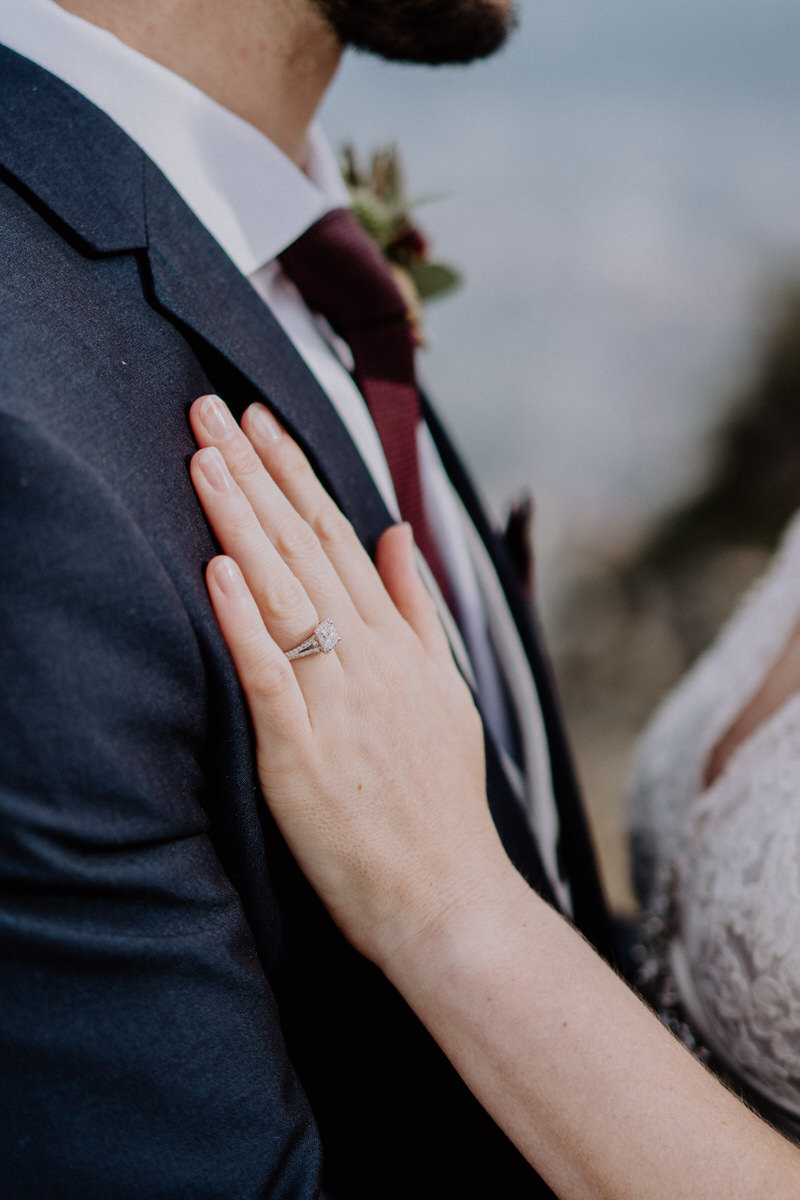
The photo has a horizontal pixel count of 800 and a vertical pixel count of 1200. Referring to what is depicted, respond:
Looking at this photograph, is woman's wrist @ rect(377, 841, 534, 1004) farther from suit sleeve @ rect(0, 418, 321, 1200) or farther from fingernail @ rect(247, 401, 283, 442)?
fingernail @ rect(247, 401, 283, 442)

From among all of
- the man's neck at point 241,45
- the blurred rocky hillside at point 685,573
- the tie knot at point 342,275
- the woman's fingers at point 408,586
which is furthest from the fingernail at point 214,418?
the blurred rocky hillside at point 685,573

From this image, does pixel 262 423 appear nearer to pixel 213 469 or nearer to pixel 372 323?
pixel 213 469

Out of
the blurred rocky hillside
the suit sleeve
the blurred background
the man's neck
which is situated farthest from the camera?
the blurred background

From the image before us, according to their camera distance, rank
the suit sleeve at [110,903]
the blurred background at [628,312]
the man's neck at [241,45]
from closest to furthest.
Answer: the suit sleeve at [110,903], the man's neck at [241,45], the blurred background at [628,312]

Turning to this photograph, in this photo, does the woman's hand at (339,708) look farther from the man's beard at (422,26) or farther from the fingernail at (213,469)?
the man's beard at (422,26)

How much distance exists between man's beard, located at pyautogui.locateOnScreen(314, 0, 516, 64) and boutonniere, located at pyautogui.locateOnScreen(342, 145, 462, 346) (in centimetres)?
39

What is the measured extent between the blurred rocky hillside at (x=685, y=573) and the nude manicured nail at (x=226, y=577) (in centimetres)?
425

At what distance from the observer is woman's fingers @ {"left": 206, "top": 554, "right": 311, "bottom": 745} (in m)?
0.69

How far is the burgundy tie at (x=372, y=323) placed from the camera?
3.32ft

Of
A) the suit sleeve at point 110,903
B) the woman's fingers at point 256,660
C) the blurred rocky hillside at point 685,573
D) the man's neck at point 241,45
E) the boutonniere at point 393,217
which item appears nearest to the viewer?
the suit sleeve at point 110,903

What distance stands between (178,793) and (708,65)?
6368 mm

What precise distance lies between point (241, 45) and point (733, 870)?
46.5 inches

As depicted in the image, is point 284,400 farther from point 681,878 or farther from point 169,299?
point 681,878

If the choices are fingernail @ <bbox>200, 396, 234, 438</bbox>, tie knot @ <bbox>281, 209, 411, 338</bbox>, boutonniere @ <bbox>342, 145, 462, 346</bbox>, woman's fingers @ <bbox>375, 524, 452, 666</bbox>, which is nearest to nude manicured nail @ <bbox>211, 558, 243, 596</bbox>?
fingernail @ <bbox>200, 396, 234, 438</bbox>
